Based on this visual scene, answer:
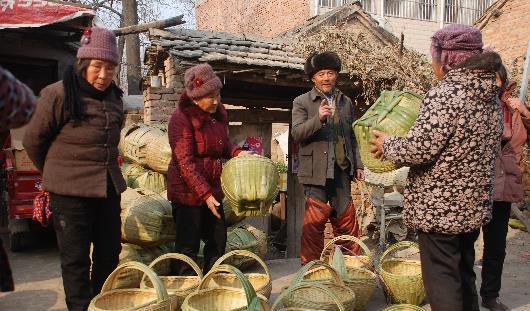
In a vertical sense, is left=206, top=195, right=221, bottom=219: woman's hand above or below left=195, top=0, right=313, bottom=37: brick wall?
below

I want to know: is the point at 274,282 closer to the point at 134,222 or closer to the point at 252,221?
the point at 134,222

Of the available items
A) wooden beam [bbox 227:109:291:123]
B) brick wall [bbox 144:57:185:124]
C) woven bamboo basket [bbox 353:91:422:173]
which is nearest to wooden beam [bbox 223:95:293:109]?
wooden beam [bbox 227:109:291:123]

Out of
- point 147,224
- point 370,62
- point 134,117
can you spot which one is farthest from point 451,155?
point 134,117

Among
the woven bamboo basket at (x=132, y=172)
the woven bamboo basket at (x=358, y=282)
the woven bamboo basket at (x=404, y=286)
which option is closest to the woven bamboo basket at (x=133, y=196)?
the woven bamboo basket at (x=132, y=172)

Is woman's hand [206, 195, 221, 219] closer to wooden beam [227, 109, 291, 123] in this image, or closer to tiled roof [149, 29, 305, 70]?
tiled roof [149, 29, 305, 70]

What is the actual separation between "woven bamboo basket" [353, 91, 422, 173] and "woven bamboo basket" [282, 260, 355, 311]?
77 cm

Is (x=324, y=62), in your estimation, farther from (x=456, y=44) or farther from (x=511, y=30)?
(x=511, y=30)

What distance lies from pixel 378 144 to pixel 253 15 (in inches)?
790

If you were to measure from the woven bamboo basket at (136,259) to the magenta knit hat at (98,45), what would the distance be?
1.89m

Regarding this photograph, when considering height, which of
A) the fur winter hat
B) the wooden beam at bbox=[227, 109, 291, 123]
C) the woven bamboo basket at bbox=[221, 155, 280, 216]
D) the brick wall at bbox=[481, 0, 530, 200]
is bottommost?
the woven bamboo basket at bbox=[221, 155, 280, 216]

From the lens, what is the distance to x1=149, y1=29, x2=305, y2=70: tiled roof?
18.9ft

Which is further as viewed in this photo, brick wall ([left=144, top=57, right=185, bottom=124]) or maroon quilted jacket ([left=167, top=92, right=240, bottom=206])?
brick wall ([left=144, top=57, right=185, bottom=124])

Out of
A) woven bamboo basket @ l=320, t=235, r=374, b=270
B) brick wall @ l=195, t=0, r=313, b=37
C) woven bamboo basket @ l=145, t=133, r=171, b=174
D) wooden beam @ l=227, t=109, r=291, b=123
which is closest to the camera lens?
woven bamboo basket @ l=320, t=235, r=374, b=270

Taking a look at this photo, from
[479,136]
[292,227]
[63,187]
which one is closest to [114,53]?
[63,187]
